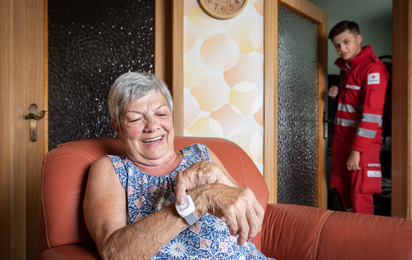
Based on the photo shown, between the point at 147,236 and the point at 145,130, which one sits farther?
the point at 145,130

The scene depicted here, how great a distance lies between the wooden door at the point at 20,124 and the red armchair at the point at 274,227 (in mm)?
807

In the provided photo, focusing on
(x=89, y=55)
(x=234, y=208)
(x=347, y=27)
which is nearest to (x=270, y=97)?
(x=347, y=27)

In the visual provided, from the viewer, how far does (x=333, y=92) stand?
2.75m

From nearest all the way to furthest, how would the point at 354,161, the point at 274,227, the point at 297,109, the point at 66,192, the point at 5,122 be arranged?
1. the point at 66,192
2. the point at 274,227
3. the point at 5,122
4. the point at 354,161
5. the point at 297,109

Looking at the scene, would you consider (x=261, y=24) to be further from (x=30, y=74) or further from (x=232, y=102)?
(x=30, y=74)

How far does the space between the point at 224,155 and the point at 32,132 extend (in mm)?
1212

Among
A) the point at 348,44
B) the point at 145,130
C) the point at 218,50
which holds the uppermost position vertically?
the point at 348,44

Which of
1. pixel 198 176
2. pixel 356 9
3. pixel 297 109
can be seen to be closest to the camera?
pixel 198 176

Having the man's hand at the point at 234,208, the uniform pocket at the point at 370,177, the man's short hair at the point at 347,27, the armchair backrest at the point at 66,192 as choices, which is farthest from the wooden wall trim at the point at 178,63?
the uniform pocket at the point at 370,177

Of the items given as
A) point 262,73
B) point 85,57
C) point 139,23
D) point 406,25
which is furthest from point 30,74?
point 406,25

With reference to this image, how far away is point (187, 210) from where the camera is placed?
87 cm

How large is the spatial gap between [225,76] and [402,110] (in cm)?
134

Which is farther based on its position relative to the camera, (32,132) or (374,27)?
(374,27)

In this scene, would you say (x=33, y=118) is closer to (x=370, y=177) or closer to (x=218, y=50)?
(x=218, y=50)
